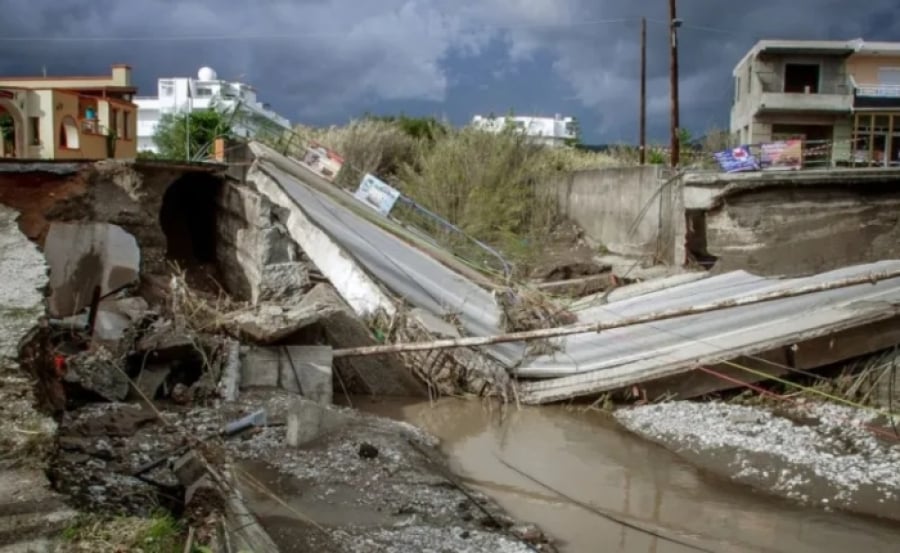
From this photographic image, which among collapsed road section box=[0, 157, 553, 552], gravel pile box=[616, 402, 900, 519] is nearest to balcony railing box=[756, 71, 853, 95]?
collapsed road section box=[0, 157, 553, 552]

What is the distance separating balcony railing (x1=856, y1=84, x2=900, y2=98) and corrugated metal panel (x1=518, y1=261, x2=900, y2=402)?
3398cm

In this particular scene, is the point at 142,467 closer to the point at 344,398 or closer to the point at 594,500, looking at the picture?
the point at 594,500

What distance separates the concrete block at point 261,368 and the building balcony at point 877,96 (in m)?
37.1

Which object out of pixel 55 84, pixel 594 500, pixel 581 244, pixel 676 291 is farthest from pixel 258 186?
pixel 55 84

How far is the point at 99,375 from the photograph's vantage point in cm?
740

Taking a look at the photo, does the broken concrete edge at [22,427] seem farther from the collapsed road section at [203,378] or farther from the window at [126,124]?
the window at [126,124]

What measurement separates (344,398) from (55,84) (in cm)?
2889

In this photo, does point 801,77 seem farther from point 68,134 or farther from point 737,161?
point 68,134

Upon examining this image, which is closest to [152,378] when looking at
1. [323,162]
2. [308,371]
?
[308,371]

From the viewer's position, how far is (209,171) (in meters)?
11.8

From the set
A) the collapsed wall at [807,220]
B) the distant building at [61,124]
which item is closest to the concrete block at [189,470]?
the collapsed wall at [807,220]

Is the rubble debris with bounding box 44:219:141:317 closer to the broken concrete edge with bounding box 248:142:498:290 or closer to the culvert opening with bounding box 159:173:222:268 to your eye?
the culvert opening with bounding box 159:173:222:268

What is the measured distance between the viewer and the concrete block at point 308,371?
28.6 feet

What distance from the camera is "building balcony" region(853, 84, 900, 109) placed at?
40.0m
